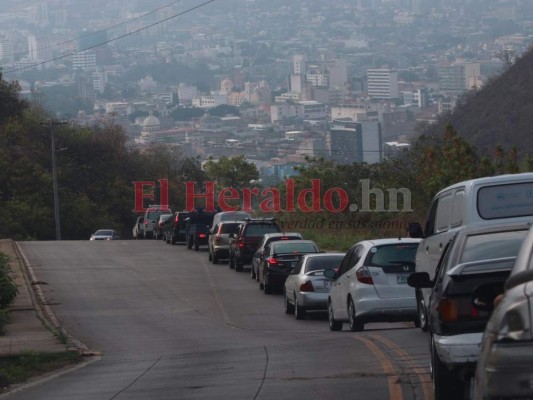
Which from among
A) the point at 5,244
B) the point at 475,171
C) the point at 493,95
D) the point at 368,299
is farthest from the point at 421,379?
the point at 493,95

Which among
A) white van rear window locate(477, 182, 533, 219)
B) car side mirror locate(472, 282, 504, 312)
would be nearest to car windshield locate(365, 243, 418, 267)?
white van rear window locate(477, 182, 533, 219)

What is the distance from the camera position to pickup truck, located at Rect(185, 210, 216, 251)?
4684cm

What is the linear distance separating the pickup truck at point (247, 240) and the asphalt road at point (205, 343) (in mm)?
485

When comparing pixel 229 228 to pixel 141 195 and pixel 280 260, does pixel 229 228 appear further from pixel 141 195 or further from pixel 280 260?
pixel 141 195

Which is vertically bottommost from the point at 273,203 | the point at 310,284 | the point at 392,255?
the point at 273,203

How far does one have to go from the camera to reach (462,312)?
9672mm

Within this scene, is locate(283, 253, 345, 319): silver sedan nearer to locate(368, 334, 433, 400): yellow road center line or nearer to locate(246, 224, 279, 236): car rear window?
locate(368, 334, 433, 400): yellow road center line

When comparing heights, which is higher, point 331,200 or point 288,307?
point 331,200

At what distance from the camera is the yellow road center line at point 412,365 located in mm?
12281

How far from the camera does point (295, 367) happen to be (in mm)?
15453

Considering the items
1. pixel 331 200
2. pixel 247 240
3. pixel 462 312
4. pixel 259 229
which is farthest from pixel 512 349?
pixel 331 200

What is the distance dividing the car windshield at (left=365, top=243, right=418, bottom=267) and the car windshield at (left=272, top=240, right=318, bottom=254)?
38.1ft

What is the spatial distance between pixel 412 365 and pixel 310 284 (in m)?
10.0

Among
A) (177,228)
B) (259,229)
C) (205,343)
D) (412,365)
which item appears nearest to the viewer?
(412,365)
